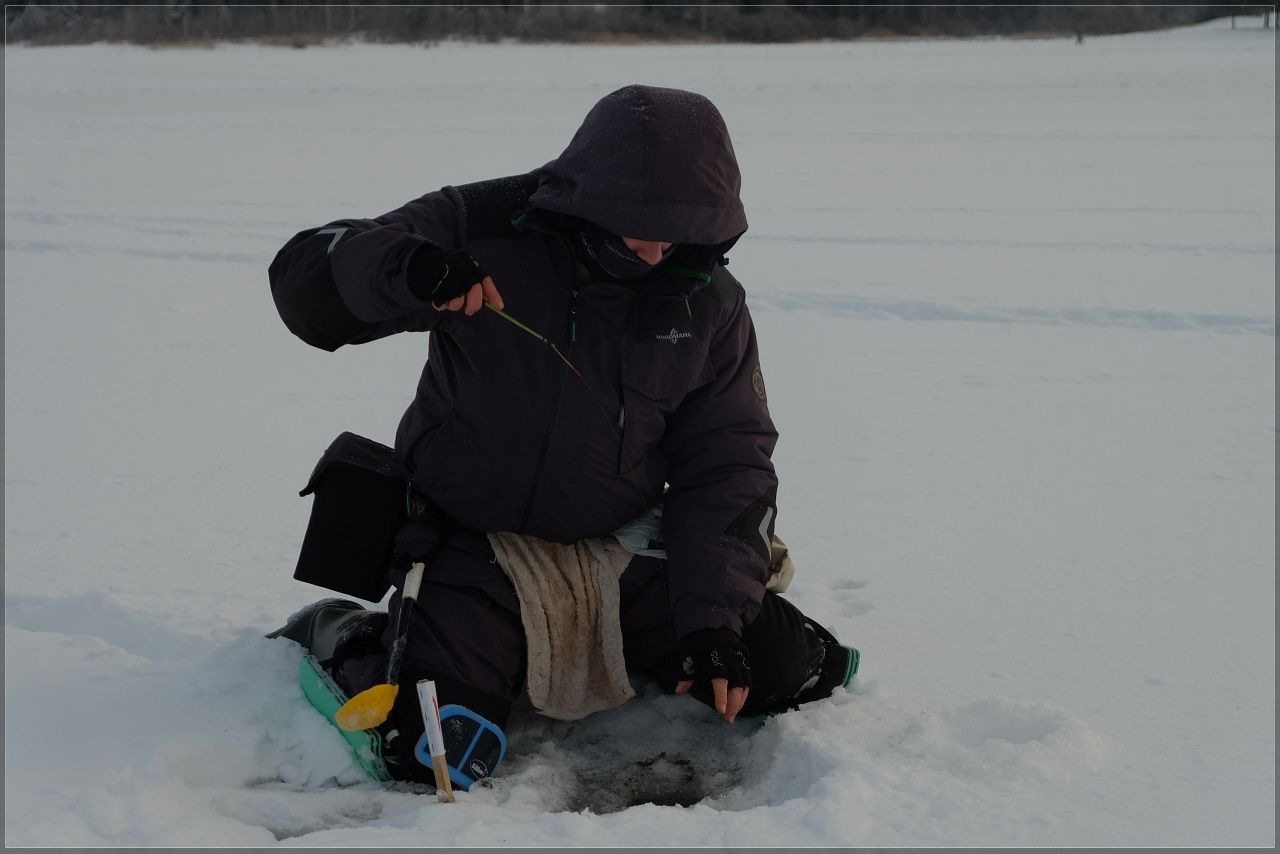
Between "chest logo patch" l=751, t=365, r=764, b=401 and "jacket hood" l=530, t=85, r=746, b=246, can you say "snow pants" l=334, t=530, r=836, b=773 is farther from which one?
"jacket hood" l=530, t=85, r=746, b=246

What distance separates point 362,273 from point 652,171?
452mm

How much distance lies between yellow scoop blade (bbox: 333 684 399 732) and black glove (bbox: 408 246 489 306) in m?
0.59

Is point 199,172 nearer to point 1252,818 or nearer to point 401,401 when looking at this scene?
point 401,401

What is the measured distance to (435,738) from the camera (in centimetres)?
190

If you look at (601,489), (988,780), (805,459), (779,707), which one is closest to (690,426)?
(601,489)

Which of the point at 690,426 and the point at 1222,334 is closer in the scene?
the point at 690,426

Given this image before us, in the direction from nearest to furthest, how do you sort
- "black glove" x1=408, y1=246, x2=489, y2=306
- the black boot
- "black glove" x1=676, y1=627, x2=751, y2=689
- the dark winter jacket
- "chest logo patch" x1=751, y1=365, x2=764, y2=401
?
"black glove" x1=408, y1=246, x2=489, y2=306
the dark winter jacket
"black glove" x1=676, y1=627, x2=751, y2=689
the black boot
"chest logo patch" x1=751, y1=365, x2=764, y2=401

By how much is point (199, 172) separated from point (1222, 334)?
23.5ft

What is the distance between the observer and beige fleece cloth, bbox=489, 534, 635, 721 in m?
2.13

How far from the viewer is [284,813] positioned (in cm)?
184

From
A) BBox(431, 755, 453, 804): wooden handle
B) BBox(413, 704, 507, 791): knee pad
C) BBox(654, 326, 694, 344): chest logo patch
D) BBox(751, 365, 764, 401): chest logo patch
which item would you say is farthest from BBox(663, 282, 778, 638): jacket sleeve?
BBox(431, 755, 453, 804): wooden handle

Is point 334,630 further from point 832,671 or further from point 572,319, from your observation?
point 832,671

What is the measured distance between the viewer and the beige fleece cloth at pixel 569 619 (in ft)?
7.00

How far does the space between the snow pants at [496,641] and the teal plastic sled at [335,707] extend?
0.11ft
